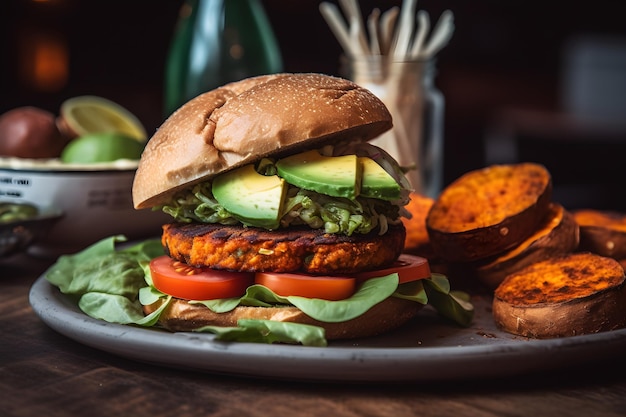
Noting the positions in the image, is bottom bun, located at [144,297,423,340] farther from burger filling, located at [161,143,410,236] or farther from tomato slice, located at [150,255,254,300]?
burger filling, located at [161,143,410,236]

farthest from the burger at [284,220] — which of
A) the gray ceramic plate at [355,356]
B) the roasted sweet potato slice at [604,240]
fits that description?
the roasted sweet potato slice at [604,240]

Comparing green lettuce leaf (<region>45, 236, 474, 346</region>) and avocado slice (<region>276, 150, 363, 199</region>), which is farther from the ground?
avocado slice (<region>276, 150, 363, 199</region>)

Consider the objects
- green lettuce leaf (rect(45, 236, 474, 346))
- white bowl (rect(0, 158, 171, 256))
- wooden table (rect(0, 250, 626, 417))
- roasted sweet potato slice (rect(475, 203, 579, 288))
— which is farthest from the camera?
white bowl (rect(0, 158, 171, 256))

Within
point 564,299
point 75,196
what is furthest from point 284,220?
point 75,196

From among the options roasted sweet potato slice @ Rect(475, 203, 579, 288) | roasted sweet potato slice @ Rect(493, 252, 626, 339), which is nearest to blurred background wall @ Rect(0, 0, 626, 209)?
roasted sweet potato slice @ Rect(475, 203, 579, 288)

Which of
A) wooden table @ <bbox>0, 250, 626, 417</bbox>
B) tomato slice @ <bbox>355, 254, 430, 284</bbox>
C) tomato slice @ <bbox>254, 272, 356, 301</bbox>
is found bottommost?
wooden table @ <bbox>0, 250, 626, 417</bbox>

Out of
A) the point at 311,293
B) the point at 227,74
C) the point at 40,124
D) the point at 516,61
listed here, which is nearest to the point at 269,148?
the point at 311,293
